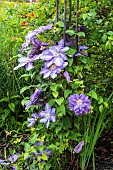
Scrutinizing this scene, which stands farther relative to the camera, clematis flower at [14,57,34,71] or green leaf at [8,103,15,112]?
green leaf at [8,103,15,112]

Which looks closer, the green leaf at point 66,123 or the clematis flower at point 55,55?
the clematis flower at point 55,55

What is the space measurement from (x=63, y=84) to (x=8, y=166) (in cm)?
66

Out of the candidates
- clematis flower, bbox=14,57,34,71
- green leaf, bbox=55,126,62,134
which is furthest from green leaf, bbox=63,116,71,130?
clematis flower, bbox=14,57,34,71

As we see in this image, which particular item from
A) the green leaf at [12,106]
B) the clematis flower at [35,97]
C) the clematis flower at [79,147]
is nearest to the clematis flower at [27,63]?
the clematis flower at [35,97]

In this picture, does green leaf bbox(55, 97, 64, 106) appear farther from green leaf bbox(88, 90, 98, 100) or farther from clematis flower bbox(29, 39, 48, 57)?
clematis flower bbox(29, 39, 48, 57)

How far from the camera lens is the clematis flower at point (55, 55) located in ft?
6.61

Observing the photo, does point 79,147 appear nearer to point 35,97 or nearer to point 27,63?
point 35,97

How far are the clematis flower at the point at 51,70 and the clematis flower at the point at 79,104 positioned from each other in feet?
0.56

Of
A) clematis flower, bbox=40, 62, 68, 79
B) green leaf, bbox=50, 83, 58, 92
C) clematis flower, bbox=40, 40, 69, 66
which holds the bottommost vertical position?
green leaf, bbox=50, 83, 58, 92

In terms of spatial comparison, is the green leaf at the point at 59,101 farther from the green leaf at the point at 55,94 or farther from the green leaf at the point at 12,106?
the green leaf at the point at 12,106

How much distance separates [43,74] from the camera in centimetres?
217

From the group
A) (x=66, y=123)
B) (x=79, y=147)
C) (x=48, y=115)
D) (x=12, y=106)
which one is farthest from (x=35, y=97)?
(x=12, y=106)

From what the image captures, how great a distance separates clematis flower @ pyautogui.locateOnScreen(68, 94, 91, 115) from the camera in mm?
2018

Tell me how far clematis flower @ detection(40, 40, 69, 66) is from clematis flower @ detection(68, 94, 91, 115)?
0.22 meters
